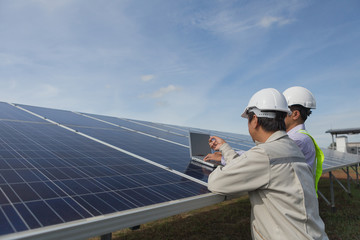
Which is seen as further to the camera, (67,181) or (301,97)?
(301,97)

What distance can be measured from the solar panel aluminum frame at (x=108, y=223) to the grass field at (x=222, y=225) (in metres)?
5.54

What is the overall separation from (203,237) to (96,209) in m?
6.46

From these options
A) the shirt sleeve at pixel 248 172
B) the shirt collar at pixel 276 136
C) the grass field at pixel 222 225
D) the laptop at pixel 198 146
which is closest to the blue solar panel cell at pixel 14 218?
the shirt sleeve at pixel 248 172

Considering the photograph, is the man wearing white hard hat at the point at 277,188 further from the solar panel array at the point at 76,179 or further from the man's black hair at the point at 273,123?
the solar panel array at the point at 76,179

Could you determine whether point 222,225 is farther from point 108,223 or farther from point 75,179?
point 108,223

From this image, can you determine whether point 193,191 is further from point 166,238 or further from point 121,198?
point 166,238

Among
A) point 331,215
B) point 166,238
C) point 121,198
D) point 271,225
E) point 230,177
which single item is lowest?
point 331,215

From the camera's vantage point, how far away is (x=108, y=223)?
247 centimetres

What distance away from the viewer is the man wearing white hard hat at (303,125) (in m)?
3.89

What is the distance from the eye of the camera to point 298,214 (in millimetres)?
2672

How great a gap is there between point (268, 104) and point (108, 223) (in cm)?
223

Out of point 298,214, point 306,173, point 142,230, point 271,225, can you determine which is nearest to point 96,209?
point 271,225

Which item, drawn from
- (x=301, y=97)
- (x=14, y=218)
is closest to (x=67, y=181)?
(x=14, y=218)

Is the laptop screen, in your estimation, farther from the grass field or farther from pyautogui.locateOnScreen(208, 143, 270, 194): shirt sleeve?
the grass field
